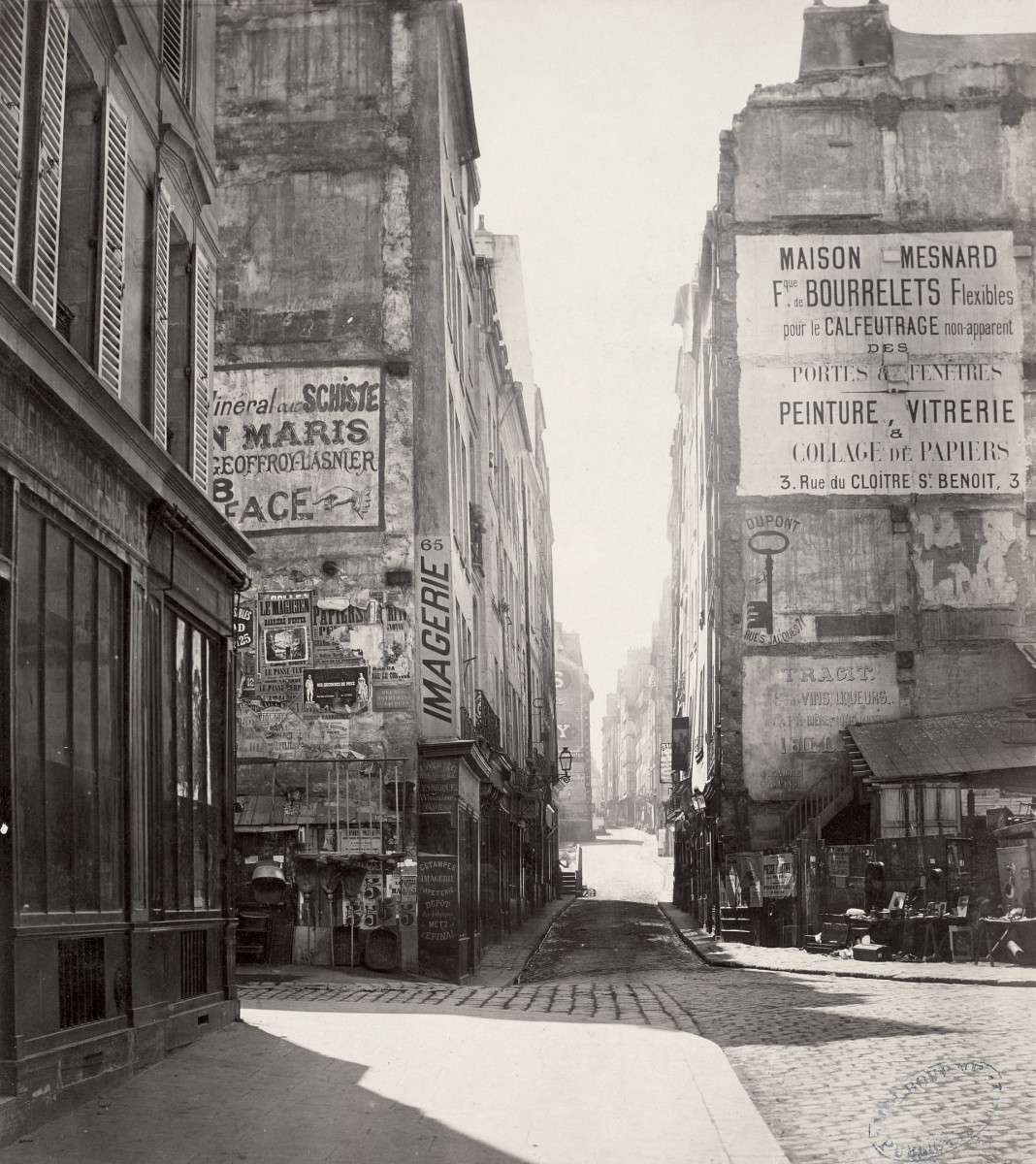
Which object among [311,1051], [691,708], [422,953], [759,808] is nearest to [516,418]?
[691,708]

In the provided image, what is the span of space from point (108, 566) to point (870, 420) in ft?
83.9

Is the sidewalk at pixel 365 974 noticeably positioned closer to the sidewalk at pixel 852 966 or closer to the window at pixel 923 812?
the sidewalk at pixel 852 966

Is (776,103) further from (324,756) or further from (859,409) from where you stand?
(324,756)

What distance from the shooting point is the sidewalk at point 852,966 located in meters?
18.6

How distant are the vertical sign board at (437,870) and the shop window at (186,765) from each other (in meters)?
9.39

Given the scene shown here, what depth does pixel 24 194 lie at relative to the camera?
27.8 feet

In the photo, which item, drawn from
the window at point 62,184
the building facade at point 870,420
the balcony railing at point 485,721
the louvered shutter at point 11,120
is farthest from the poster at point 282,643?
the louvered shutter at point 11,120

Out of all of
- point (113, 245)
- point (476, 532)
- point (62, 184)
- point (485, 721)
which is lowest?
point (485, 721)

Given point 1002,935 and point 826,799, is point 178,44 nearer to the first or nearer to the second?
point 1002,935

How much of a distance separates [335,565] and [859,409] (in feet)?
48.0

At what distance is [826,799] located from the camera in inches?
1195

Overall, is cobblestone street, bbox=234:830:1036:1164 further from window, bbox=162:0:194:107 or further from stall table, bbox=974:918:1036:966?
window, bbox=162:0:194:107

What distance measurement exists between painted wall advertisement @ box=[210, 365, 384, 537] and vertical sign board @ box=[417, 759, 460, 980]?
13.1ft

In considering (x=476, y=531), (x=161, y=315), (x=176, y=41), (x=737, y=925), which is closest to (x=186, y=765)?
(x=161, y=315)
